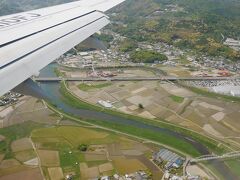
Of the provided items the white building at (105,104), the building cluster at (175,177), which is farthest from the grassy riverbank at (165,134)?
the building cluster at (175,177)

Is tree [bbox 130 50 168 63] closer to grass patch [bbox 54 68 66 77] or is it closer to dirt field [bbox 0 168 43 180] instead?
grass patch [bbox 54 68 66 77]

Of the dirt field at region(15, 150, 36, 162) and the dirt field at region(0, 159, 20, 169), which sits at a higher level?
the dirt field at region(0, 159, 20, 169)

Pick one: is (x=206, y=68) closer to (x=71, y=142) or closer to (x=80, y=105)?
(x=80, y=105)

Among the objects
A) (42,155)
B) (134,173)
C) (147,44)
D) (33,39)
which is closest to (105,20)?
(33,39)

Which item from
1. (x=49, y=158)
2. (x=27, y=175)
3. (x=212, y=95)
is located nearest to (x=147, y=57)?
(x=212, y=95)

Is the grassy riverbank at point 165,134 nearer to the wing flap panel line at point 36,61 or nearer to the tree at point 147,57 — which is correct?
the wing flap panel line at point 36,61

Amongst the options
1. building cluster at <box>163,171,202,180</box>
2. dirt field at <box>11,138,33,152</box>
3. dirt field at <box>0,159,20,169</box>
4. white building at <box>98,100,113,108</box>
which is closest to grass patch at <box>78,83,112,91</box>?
white building at <box>98,100,113,108</box>

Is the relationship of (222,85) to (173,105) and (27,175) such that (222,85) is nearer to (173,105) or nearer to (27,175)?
(173,105)
